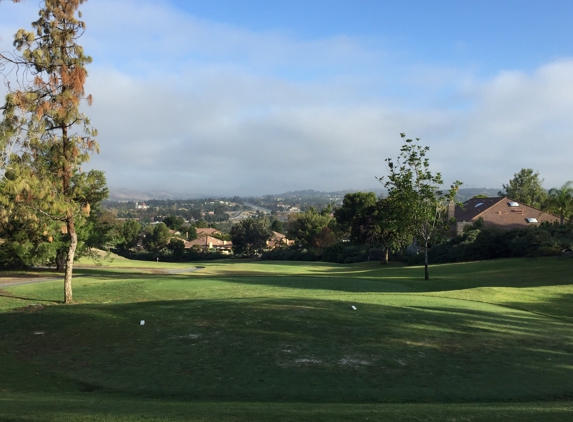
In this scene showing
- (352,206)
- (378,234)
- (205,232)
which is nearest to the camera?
(378,234)

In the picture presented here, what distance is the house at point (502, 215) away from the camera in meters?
68.4

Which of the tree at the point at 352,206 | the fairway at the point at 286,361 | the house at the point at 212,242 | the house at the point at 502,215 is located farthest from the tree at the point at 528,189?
the fairway at the point at 286,361

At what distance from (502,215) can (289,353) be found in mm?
66665

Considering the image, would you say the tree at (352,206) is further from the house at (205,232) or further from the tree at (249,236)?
the house at (205,232)

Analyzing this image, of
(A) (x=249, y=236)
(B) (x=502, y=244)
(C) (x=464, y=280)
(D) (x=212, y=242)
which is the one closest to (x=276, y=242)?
(A) (x=249, y=236)

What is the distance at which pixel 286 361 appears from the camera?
35.1 ft

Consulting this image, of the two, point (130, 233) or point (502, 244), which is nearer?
point (502, 244)

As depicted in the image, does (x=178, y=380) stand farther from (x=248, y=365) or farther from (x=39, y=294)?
(x=39, y=294)

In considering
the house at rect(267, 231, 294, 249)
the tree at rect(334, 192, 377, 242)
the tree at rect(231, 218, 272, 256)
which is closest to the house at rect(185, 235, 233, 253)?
the house at rect(267, 231, 294, 249)

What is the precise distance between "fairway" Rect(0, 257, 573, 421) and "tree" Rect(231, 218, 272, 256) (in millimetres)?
77292

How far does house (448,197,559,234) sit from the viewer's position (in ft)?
224

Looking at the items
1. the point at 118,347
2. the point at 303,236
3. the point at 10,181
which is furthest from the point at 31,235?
the point at 303,236

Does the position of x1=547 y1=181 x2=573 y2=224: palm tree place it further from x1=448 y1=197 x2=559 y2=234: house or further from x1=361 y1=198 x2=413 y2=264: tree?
x1=361 y1=198 x2=413 y2=264: tree

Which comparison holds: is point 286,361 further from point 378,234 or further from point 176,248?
point 176,248
